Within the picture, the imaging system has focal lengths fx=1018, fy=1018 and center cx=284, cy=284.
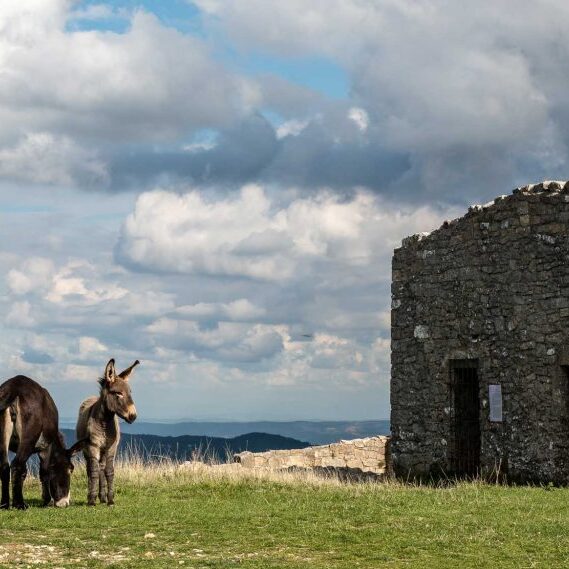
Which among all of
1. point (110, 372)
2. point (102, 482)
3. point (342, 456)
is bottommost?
point (342, 456)

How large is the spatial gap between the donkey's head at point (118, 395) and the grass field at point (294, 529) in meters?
1.43

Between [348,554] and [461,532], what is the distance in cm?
206

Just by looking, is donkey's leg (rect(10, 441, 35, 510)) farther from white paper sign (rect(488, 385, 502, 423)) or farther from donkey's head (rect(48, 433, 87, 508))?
white paper sign (rect(488, 385, 502, 423))

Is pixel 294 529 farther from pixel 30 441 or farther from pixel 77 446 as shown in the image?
pixel 30 441

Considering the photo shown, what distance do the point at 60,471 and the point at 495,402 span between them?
990 centimetres

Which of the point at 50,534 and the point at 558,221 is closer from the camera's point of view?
the point at 50,534

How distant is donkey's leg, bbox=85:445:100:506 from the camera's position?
52.0ft

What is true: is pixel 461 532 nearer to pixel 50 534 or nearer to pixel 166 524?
pixel 166 524

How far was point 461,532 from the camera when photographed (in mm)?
12531

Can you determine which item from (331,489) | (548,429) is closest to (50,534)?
(331,489)

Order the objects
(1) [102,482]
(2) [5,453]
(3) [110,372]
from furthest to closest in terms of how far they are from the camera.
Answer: (1) [102,482] < (3) [110,372] < (2) [5,453]

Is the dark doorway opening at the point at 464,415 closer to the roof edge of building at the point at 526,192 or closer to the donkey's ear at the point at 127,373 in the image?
the roof edge of building at the point at 526,192

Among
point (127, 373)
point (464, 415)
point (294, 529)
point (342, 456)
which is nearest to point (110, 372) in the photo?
point (127, 373)

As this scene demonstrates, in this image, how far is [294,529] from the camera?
12.8 m
